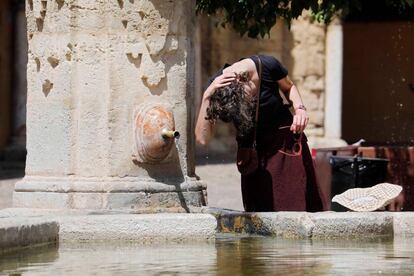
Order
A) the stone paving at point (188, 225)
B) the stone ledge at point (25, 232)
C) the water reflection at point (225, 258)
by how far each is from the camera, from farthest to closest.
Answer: the stone paving at point (188, 225) < the stone ledge at point (25, 232) < the water reflection at point (225, 258)

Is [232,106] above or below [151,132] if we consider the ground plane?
above

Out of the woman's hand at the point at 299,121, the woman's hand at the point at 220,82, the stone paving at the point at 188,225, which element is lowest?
the stone paving at the point at 188,225

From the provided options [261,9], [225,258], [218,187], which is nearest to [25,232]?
[225,258]

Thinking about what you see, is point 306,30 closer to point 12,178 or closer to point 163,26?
point 12,178

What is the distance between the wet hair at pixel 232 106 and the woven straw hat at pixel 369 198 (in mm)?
963

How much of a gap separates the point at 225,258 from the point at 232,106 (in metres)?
1.46

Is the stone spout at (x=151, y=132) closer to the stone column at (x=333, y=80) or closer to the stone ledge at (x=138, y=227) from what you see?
the stone ledge at (x=138, y=227)

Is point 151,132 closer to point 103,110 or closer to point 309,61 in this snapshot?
point 103,110

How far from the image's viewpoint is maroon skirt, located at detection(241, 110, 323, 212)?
8867mm

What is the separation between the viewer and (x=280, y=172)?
8.89 m

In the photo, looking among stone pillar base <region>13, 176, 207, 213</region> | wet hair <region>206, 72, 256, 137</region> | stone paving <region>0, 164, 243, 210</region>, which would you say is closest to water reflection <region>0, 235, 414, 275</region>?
wet hair <region>206, 72, 256, 137</region>

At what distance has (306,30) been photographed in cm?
2180

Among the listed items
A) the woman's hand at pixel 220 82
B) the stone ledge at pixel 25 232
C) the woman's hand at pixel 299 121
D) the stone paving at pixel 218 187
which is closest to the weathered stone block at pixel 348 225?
the woman's hand at pixel 299 121

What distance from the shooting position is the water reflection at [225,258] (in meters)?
6.62
